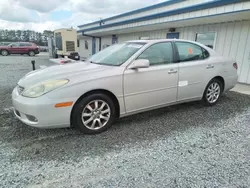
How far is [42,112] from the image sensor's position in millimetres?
2445

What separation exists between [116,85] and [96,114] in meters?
0.56

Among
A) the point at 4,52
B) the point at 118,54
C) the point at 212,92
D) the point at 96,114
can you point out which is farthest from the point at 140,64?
the point at 4,52

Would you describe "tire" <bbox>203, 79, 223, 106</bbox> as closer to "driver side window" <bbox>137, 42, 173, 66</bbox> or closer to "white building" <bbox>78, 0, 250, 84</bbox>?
"driver side window" <bbox>137, 42, 173, 66</bbox>

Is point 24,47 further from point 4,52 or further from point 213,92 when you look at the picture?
point 213,92

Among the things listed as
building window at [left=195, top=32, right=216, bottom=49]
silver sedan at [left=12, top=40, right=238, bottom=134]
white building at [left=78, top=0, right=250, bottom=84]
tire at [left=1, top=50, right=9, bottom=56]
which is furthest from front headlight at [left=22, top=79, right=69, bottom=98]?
tire at [left=1, top=50, right=9, bottom=56]

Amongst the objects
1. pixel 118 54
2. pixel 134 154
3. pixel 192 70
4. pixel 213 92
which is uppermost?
pixel 118 54

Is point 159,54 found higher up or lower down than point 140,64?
higher up

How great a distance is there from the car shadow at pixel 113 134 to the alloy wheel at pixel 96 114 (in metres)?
0.17

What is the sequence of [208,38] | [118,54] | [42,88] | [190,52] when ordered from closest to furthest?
1. [42,88]
2. [118,54]
3. [190,52]
4. [208,38]

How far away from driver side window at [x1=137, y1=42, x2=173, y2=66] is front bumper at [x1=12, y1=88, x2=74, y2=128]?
160 cm

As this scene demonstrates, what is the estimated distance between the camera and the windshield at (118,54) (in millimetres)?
3166

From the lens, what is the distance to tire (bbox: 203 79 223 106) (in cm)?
404

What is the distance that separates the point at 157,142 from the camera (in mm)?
2668

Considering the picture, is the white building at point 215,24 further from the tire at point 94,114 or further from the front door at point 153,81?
the tire at point 94,114
